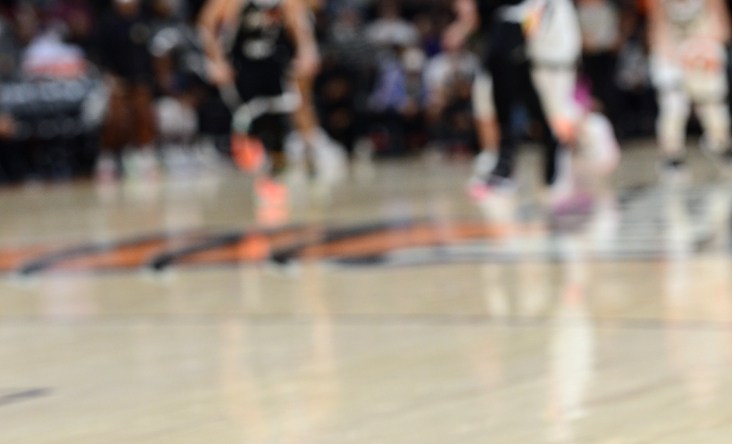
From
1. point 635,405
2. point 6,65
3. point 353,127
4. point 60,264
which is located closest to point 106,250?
point 60,264

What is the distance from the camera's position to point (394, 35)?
22.6 meters

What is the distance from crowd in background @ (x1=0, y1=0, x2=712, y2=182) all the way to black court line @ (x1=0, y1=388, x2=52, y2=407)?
13.1m

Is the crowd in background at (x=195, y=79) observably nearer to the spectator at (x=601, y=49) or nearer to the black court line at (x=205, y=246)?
the spectator at (x=601, y=49)

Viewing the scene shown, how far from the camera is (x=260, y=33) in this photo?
1307 centimetres

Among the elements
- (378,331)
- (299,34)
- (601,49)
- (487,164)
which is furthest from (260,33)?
(601,49)

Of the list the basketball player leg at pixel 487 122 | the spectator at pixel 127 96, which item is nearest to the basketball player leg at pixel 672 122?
the basketball player leg at pixel 487 122

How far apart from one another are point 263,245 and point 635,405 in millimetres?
5394

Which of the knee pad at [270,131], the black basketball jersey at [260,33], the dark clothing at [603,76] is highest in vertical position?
the black basketball jersey at [260,33]

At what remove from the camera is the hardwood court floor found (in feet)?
14.3

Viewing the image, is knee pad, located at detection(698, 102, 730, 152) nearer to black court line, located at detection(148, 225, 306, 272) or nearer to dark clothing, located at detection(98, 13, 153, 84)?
black court line, located at detection(148, 225, 306, 272)

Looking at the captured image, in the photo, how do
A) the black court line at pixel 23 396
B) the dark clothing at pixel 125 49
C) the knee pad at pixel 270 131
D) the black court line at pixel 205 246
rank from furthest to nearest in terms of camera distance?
the dark clothing at pixel 125 49, the knee pad at pixel 270 131, the black court line at pixel 205 246, the black court line at pixel 23 396

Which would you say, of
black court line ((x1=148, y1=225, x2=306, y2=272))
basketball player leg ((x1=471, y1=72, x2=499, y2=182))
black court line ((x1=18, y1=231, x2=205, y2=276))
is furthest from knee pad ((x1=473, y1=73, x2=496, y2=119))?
black court line ((x1=18, y1=231, x2=205, y2=276))

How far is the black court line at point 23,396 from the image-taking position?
16.0 ft

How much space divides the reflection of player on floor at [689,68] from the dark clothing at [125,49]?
23.2 feet
